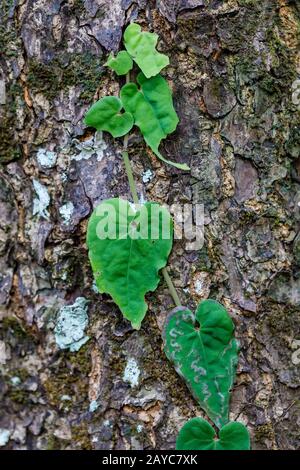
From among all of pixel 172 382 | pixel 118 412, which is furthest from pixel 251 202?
pixel 118 412

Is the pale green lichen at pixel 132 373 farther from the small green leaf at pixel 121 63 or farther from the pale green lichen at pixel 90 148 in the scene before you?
the small green leaf at pixel 121 63

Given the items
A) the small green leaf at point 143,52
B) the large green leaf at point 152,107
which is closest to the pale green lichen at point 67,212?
the large green leaf at point 152,107

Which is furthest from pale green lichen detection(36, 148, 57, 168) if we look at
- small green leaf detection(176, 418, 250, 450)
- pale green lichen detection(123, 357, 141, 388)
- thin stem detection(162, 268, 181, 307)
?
small green leaf detection(176, 418, 250, 450)

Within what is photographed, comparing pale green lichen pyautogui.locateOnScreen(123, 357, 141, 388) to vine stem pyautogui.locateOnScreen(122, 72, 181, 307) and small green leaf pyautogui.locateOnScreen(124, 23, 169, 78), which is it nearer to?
vine stem pyautogui.locateOnScreen(122, 72, 181, 307)

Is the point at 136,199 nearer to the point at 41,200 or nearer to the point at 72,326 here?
the point at 41,200

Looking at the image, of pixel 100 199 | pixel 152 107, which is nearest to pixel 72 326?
pixel 100 199
